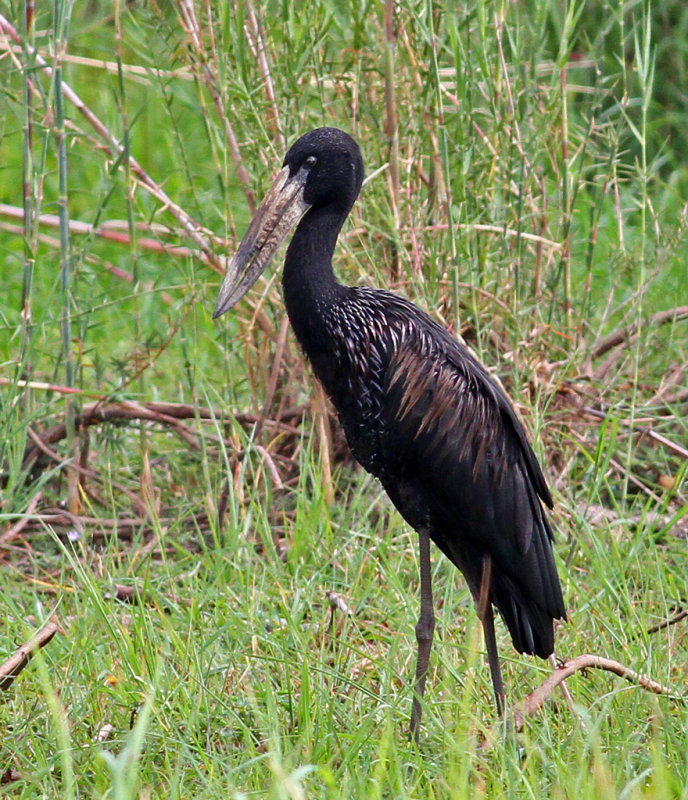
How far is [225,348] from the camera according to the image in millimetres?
4246

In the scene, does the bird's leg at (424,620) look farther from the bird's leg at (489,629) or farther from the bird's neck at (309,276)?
the bird's neck at (309,276)

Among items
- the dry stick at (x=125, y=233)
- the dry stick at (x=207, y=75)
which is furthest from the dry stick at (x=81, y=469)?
the dry stick at (x=207, y=75)

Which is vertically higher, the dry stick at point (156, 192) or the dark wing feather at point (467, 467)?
the dry stick at point (156, 192)

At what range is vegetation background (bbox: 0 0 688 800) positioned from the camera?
3.04 m

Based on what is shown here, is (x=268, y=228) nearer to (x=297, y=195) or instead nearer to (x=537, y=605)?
(x=297, y=195)

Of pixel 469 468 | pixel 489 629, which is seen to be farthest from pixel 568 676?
pixel 469 468

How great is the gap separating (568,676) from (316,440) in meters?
1.94

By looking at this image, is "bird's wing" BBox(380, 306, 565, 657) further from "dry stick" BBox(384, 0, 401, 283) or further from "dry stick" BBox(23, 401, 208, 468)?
"dry stick" BBox(23, 401, 208, 468)

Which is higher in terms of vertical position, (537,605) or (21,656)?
(21,656)

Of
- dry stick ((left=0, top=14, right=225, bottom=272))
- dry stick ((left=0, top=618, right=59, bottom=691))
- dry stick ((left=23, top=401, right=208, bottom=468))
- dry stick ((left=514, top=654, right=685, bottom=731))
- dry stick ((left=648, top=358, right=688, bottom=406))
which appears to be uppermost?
dry stick ((left=0, top=14, right=225, bottom=272))

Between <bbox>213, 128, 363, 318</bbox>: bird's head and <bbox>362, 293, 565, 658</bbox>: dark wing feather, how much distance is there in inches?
15.7

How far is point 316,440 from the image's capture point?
184 inches

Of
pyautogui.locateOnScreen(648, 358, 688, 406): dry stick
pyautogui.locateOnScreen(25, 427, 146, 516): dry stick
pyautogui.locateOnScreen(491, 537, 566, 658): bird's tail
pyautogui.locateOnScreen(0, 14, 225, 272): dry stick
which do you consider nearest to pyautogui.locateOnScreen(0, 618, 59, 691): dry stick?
pyautogui.locateOnScreen(491, 537, 566, 658): bird's tail

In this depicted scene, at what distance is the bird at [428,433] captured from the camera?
3299 mm
